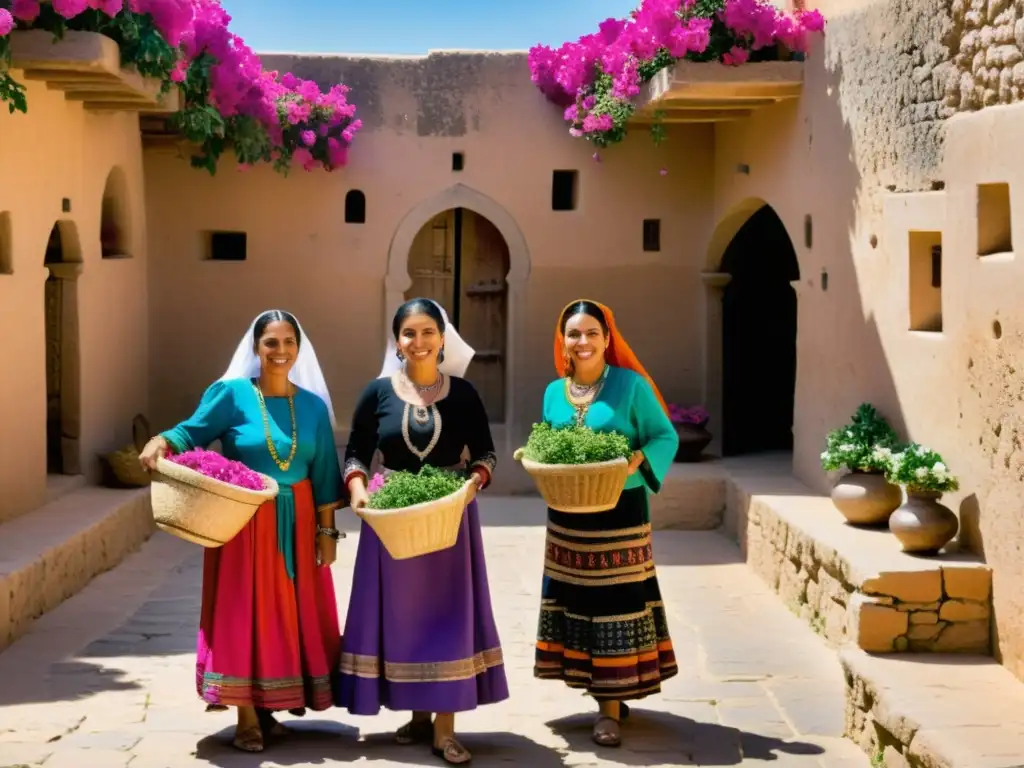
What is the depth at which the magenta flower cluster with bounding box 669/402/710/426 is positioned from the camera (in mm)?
12664

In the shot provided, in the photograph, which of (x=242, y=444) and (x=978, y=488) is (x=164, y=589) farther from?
(x=978, y=488)

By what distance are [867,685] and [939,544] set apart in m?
1.28

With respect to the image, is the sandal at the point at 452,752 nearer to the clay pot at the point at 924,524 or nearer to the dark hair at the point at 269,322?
the dark hair at the point at 269,322

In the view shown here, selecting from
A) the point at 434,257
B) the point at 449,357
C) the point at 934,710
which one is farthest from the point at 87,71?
the point at 934,710

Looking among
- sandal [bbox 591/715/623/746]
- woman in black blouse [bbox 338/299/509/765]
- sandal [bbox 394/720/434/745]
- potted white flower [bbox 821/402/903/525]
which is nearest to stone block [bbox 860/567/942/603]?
potted white flower [bbox 821/402/903/525]

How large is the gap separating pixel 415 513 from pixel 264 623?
94cm

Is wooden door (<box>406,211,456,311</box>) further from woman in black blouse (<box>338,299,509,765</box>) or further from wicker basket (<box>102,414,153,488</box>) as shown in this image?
woman in black blouse (<box>338,299,509,765</box>)

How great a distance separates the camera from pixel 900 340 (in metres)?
8.81

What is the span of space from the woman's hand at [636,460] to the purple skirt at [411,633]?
70 cm

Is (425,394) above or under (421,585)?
above

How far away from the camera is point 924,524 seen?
7371mm

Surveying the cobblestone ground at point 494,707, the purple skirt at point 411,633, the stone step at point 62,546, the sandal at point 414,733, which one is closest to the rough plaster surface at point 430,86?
the stone step at point 62,546

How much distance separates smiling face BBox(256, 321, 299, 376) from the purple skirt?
742mm

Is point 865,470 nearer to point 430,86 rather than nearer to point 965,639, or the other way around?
point 965,639
